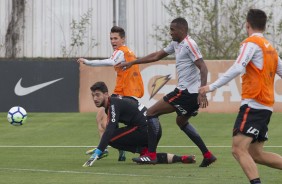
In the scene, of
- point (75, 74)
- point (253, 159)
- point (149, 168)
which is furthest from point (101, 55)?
point (253, 159)

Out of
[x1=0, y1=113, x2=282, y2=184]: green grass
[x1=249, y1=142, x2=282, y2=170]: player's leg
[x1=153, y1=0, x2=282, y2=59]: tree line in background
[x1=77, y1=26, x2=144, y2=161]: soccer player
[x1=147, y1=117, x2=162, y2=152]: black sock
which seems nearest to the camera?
[x1=249, y1=142, x2=282, y2=170]: player's leg

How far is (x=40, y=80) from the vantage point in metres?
24.6

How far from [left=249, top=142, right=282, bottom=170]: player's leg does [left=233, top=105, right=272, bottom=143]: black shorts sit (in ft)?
0.67

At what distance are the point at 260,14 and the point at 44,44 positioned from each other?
21267 mm

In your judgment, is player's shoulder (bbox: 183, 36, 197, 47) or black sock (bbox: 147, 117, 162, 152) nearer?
player's shoulder (bbox: 183, 36, 197, 47)

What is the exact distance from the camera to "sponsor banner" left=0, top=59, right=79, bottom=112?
80.5 ft

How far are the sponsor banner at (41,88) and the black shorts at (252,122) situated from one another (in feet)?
47.7

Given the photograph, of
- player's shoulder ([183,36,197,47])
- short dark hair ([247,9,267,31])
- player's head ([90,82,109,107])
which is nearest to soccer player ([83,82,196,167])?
player's head ([90,82,109,107])

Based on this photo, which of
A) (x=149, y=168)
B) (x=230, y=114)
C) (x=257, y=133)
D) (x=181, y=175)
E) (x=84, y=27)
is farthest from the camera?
(x=84, y=27)

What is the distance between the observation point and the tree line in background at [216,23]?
30703 mm

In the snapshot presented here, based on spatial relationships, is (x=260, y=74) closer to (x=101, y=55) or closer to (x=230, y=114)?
(x=230, y=114)

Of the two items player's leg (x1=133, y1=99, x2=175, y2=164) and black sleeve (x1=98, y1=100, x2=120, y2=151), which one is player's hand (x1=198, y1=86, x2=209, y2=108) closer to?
black sleeve (x1=98, y1=100, x2=120, y2=151)

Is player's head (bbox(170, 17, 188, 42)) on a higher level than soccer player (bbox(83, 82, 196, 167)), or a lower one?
higher

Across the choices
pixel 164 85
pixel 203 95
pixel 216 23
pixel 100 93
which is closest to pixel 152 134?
pixel 100 93
